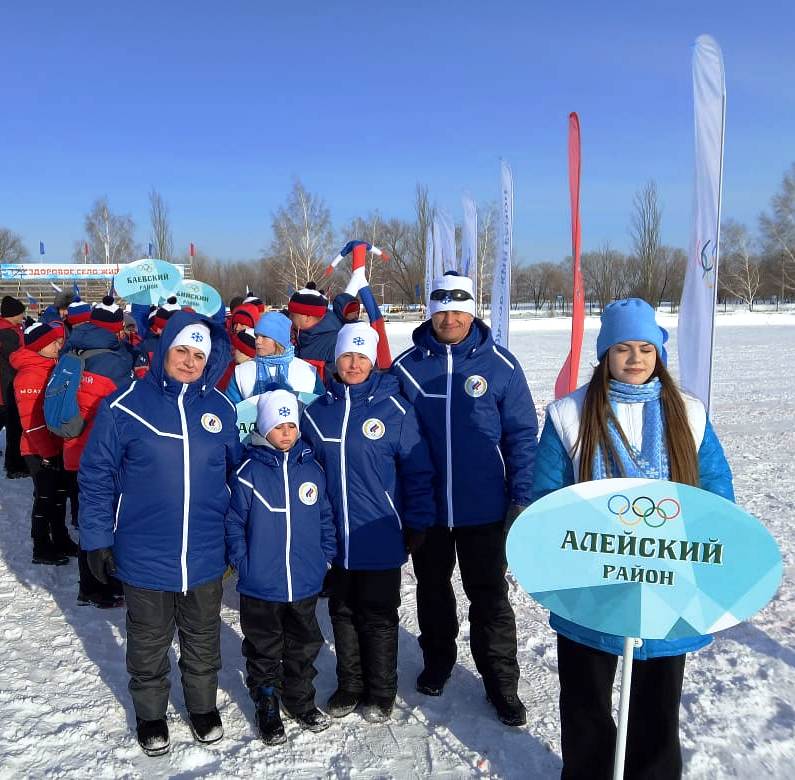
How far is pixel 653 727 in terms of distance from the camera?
2.25 m

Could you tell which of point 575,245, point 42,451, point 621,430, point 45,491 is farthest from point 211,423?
point 575,245

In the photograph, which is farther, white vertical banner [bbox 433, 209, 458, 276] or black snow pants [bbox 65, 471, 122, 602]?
white vertical banner [bbox 433, 209, 458, 276]

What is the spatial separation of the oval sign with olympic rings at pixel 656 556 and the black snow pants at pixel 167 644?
1.70m

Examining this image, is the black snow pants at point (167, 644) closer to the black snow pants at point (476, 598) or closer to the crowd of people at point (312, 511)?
the crowd of people at point (312, 511)

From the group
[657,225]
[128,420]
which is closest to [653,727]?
[128,420]

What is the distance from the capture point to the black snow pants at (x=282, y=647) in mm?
2988

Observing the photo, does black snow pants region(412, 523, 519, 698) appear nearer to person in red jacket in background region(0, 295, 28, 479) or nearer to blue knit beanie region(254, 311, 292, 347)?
blue knit beanie region(254, 311, 292, 347)

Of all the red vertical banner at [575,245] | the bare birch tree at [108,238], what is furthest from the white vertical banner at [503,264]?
the bare birch tree at [108,238]

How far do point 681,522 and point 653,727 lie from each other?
0.92 metres

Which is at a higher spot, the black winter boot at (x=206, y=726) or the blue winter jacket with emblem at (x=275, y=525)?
the blue winter jacket with emblem at (x=275, y=525)

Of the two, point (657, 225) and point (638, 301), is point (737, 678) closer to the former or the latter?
point (638, 301)

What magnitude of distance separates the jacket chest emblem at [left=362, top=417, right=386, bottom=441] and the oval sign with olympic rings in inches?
46.3

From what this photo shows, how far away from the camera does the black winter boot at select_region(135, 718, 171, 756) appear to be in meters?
2.86

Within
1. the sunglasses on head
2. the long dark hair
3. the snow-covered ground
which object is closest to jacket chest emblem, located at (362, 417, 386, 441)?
the sunglasses on head
